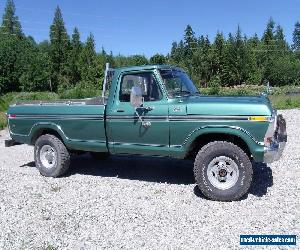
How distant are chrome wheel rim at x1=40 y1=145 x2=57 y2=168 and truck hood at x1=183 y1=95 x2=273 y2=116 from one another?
3.31 metres

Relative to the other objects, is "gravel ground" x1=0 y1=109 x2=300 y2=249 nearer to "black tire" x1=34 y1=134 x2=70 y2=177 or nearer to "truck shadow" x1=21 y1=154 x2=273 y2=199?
"truck shadow" x1=21 y1=154 x2=273 y2=199

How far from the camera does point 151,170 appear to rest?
8.74 meters

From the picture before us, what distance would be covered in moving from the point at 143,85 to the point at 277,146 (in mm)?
2541

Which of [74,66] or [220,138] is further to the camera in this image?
[74,66]

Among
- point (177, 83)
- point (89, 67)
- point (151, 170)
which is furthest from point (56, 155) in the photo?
point (89, 67)

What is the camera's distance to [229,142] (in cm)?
658

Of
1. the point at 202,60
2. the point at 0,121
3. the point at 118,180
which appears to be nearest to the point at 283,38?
the point at 202,60

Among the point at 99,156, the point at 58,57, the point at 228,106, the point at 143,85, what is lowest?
the point at 99,156

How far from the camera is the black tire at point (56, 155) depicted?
834 cm

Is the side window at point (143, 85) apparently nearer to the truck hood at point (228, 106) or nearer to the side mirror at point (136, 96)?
the side mirror at point (136, 96)

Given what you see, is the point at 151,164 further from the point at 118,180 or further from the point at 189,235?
the point at 189,235

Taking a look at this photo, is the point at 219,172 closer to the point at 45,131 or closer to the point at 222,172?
the point at 222,172

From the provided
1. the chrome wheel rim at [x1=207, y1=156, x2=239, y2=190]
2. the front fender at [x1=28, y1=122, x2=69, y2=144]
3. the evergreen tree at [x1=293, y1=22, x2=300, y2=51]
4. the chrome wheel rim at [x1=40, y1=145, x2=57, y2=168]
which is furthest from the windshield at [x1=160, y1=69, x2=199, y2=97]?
the evergreen tree at [x1=293, y1=22, x2=300, y2=51]

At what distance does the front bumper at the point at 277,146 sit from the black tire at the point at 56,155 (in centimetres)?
413
